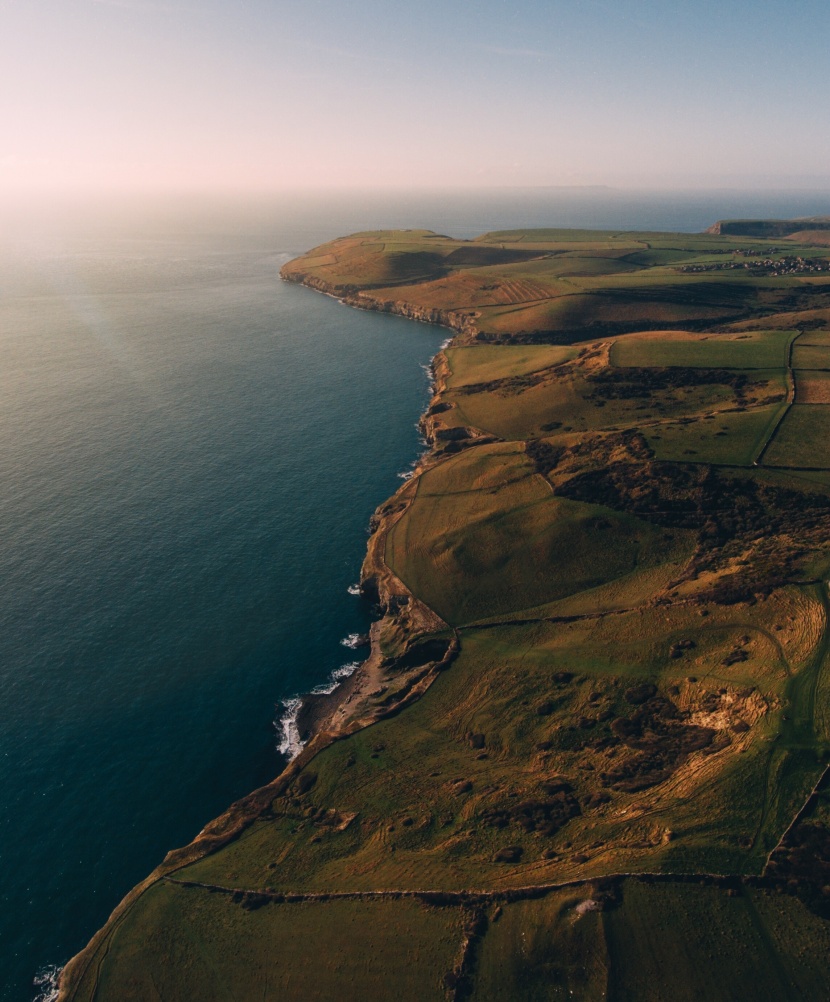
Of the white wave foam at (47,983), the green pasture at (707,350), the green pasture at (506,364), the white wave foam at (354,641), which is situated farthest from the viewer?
the green pasture at (506,364)

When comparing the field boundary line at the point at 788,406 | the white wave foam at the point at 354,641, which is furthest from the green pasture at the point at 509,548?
the field boundary line at the point at 788,406

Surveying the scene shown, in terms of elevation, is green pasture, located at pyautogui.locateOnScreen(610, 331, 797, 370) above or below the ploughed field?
above

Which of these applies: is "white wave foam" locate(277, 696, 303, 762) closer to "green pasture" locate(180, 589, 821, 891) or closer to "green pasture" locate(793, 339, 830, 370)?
"green pasture" locate(180, 589, 821, 891)

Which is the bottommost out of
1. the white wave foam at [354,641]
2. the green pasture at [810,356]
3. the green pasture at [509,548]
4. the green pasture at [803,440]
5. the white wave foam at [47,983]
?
the white wave foam at [47,983]

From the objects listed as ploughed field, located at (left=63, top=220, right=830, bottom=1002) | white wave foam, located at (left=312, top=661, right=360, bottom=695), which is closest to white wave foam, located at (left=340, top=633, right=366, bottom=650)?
ploughed field, located at (left=63, top=220, right=830, bottom=1002)

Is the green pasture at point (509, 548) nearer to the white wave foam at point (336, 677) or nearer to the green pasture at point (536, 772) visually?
the green pasture at point (536, 772)

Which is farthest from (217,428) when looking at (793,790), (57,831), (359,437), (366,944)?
(793,790)

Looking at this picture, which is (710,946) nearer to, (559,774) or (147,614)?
(559,774)
